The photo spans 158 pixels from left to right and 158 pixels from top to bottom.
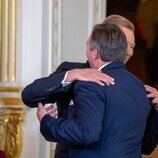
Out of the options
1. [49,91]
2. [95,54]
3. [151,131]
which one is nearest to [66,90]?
[49,91]

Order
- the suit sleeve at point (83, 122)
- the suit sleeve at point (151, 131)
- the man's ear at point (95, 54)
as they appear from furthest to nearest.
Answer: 1. the suit sleeve at point (151, 131)
2. the man's ear at point (95, 54)
3. the suit sleeve at point (83, 122)

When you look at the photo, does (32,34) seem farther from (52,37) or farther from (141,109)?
(141,109)

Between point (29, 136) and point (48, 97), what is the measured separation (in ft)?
5.98

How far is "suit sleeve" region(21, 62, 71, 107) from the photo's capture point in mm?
A: 1772

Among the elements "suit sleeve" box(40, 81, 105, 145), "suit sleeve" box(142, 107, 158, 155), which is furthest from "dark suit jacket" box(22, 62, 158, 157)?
"suit sleeve" box(40, 81, 105, 145)

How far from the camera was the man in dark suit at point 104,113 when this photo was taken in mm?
1607

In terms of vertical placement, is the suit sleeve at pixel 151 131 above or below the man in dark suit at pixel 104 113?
below

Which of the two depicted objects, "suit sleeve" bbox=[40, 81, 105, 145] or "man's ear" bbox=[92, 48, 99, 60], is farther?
"man's ear" bbox=[92, 48, 99, 60]

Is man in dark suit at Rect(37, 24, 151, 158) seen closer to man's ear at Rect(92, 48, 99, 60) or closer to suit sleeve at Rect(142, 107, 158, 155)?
man's ear at Rect(92, 48, 99, 60)

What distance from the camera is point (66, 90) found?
5.84 feet

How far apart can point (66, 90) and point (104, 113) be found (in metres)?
0.21

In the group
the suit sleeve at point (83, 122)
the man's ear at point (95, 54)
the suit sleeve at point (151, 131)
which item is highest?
the man's ear at point (95, 54)

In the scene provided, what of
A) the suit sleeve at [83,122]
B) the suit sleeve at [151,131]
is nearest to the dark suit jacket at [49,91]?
the suit sleeve at [151,131]

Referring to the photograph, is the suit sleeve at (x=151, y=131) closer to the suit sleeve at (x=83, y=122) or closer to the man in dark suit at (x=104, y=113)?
the man in dark suit at (x=104, y=113)
